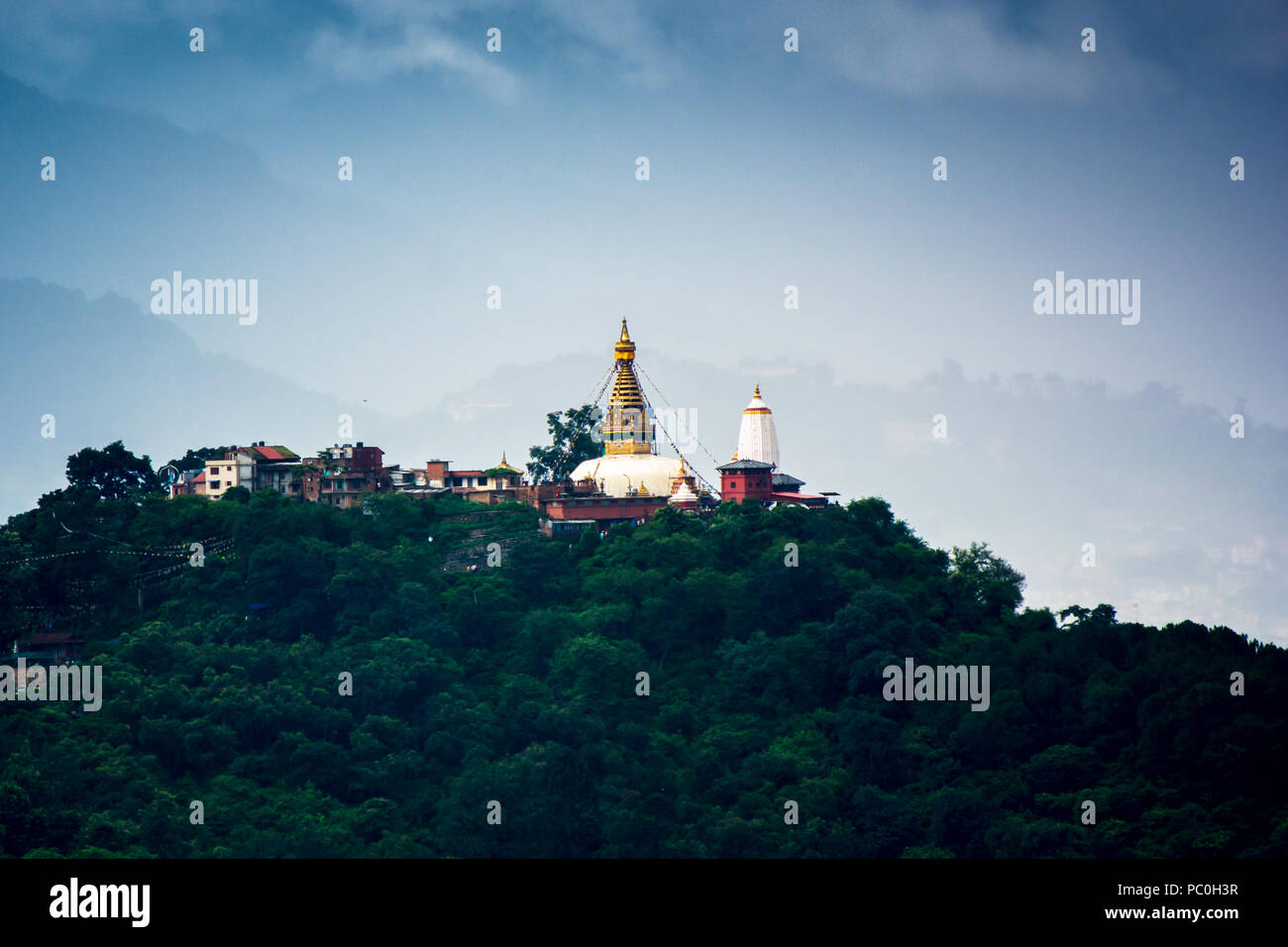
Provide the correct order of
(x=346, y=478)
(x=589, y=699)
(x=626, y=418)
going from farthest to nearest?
(x=626, y=418), (x=346, y=478), (x=589, y=699)

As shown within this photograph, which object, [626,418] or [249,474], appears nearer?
[249,474]

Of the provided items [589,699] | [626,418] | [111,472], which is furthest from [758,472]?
[111,472]

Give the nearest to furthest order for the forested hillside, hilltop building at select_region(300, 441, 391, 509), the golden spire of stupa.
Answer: the forested hillside, hilltop building at select_region(300, 441, 391, 509), the golden spire of stupa

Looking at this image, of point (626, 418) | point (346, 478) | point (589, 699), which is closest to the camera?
point (589, 699)

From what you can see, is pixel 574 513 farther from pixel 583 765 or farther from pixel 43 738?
pixel 43 738

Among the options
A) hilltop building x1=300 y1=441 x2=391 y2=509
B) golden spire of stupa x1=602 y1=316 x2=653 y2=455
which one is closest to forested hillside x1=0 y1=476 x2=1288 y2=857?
hilltop building x1=300 y1=441 x2=391 y2=509

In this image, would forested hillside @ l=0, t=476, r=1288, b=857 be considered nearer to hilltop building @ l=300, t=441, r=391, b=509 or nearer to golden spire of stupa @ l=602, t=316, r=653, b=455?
hilltop building @ l=300, t=441, r=391, b=509

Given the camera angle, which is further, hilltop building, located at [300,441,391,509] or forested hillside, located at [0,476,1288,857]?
hilltop building, located at [300,441,391,509]

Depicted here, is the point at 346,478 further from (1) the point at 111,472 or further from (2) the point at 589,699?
(2) the point at 589,699

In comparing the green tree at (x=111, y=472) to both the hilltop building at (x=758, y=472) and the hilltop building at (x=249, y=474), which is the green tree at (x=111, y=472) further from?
the hilltop building at (x=758, y=472)
